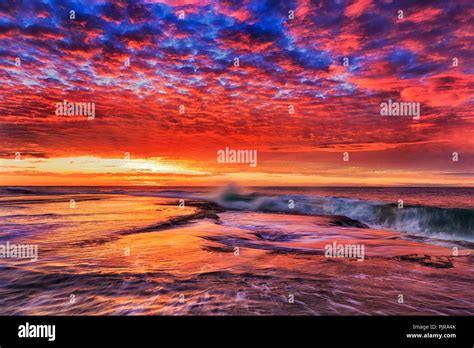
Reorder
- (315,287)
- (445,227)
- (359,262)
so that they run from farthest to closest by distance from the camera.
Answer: (445,227), (359,262), (315,287)

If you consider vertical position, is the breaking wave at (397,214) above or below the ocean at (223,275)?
below

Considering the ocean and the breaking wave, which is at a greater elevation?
the ocean

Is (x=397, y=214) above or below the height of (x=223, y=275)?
below

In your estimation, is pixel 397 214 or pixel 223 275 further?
pixel 397 214

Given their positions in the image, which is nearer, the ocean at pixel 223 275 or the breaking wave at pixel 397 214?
the ocean at pixel 223 275

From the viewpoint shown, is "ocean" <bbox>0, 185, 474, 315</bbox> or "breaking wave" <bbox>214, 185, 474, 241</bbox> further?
"breaking wave" <bbox>214, 185, 474, 241</bbox>

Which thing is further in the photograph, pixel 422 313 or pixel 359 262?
pixel 359 262

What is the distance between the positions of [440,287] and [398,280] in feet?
2.14
